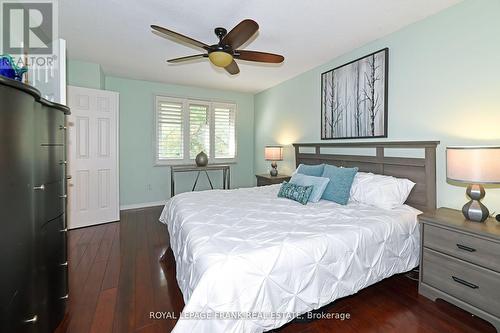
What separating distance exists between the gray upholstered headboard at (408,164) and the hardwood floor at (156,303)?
0.81 metres

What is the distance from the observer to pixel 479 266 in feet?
5.42

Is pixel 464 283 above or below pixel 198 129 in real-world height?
below

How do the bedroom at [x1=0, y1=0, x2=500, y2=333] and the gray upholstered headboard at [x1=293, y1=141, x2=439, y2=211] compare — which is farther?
the gray upholstered headboard at [x1=293, y1=141, x2=439, y2=211]

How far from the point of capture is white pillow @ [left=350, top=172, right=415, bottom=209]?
2.32 m

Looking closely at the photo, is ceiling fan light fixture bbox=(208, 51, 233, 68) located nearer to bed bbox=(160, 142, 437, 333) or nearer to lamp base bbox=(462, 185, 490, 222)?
bed bbox=(160, 142, 437, 333)

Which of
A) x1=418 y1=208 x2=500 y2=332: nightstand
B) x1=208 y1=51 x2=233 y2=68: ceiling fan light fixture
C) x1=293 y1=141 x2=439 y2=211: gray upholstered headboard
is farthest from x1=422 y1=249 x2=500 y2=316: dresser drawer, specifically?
x1=208 y1=51 x2=233 y2=68: ceiling fan light fixture

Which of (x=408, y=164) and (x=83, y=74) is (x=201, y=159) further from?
(x=408, y=164)

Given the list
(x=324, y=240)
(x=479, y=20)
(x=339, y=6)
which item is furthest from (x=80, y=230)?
(x=479, y=20)

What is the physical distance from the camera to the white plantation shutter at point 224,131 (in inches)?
215

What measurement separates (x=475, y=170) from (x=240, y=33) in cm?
204

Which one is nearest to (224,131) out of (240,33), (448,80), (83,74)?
(83,74)

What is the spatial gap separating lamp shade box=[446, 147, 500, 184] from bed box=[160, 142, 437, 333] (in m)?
0.52

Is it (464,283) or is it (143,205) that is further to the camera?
(143,205)

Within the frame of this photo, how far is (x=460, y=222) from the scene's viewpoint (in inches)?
71.9
